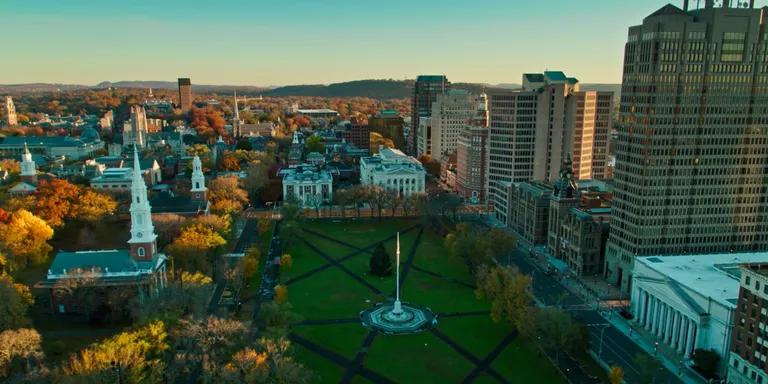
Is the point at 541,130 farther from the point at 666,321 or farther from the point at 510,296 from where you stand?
the point at 510,296

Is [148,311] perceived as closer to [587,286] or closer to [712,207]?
[587,286]

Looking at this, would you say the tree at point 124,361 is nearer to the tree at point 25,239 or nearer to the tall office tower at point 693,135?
the tree at point 25,239

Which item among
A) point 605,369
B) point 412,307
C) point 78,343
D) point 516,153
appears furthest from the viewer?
point 516,153

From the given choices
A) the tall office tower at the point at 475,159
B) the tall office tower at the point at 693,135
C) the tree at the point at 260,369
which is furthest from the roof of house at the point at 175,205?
the tall office tower at the point at 693,135

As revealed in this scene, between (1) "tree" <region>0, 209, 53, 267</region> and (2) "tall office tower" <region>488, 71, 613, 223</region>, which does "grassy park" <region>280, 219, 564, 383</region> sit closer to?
(2) "tall office tower" <region>488, 71, 613, 223</region>

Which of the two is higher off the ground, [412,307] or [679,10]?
[679,10]

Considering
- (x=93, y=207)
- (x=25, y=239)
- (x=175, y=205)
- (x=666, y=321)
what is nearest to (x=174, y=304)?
(x=25, y=239)

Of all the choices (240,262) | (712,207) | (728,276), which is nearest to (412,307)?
(240,262)
